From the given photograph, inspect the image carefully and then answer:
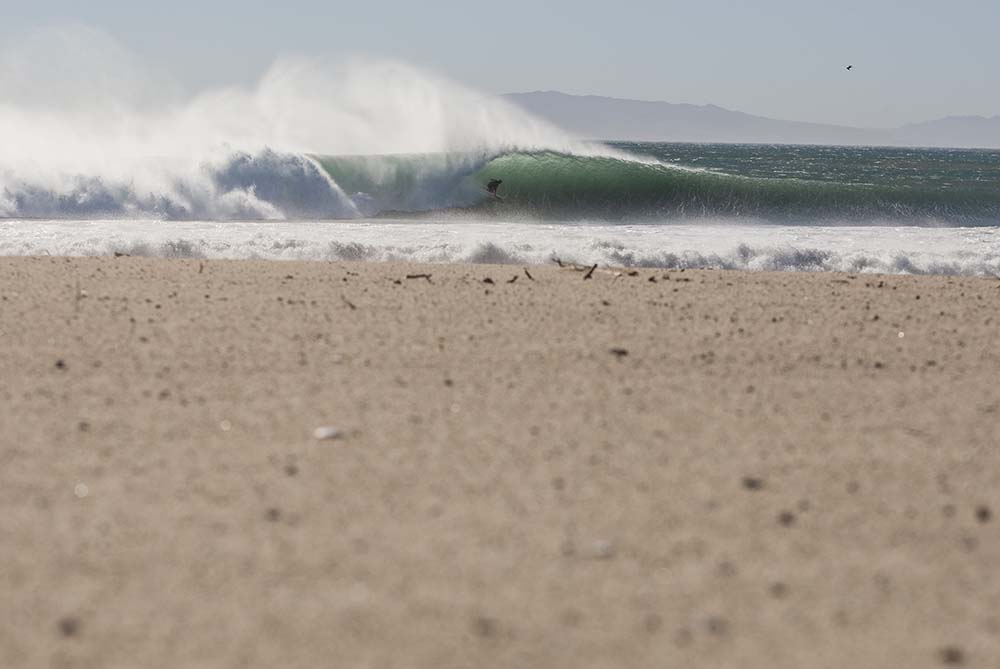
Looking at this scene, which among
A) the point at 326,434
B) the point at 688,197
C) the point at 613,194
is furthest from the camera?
the point at 613,194

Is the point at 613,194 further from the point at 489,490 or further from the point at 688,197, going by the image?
the point at 489,490

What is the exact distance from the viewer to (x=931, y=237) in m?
14.4

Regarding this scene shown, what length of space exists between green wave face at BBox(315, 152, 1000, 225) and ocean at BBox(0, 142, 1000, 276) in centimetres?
4

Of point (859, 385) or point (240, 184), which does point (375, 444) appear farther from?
point (240, 184)

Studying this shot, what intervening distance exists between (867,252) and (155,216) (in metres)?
9.56

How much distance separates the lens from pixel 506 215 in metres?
21.8

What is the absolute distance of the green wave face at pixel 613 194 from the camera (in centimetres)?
2202

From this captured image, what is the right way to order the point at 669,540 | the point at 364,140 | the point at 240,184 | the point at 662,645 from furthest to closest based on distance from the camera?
the point at 364,140, the point at 240,184, the point at 669,540, the point at 662,645

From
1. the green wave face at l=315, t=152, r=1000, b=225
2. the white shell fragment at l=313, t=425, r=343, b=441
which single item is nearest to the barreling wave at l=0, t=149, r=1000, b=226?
the green wave face at l=315, t=152, r=1000, b=225

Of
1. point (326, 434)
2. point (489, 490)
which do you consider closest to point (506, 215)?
point (326, 434)

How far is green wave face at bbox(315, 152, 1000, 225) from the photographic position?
22016 mm

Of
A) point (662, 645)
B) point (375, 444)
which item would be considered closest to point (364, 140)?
point (375, 444)

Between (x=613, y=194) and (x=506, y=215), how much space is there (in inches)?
80.9

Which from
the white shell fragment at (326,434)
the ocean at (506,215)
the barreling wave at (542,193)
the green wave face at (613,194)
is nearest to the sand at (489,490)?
the white shell fragment at (326,434)
